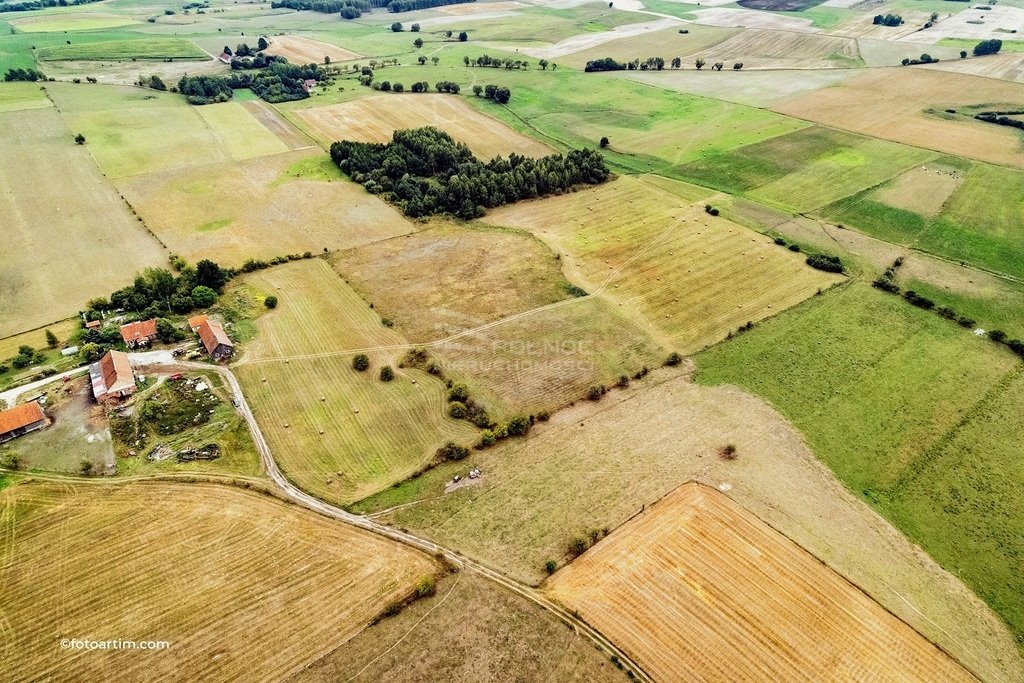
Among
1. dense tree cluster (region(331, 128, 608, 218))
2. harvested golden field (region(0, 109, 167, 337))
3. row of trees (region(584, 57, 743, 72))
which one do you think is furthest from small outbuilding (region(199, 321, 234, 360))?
row of trees (region(584, 57, 743, 72))

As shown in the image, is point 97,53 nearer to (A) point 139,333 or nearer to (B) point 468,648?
(A) point 139,333

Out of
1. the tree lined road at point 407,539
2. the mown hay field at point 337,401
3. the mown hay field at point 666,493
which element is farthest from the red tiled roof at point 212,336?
the mown hay field at point 666,493

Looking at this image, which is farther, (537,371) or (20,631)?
(537,371)

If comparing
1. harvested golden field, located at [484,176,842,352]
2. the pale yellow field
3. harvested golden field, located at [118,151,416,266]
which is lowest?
harvested golden field, located at [484,176,842,352]

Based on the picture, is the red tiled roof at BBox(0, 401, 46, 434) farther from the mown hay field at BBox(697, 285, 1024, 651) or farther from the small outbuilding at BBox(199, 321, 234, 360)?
the mown hay field at BBox(697, 285, 1024, 651)

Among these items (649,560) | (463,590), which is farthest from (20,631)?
(649,560)

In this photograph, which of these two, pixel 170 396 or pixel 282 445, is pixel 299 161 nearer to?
pixel 170 396

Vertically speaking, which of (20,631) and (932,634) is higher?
(20,631)
